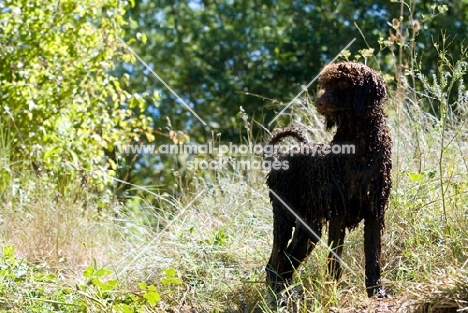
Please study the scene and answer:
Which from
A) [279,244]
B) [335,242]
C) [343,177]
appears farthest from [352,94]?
[279,244]

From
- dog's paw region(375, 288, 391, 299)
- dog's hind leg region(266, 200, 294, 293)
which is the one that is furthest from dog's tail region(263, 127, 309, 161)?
dog's paw region(375, 288, 391, 299)

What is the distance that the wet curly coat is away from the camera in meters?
3.64

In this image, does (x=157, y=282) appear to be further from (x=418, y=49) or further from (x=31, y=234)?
(x=418, y=49)

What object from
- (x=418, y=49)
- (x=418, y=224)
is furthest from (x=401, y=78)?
(x=418, y=49)

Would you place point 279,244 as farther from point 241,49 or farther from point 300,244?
point 241,49

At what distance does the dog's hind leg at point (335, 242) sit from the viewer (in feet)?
Answer: 12.5

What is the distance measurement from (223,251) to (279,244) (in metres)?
0.79

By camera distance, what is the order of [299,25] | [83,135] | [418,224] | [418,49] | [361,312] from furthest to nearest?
[299,25] → [418,49] → [83,135] → [418,224] → [361,312]

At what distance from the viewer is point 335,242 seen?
385 cm

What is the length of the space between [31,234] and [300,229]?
240 centimetres

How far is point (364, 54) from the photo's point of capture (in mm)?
4543

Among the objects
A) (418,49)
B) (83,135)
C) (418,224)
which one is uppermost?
(418,49)

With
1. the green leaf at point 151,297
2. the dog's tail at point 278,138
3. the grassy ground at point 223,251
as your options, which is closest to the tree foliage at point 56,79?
the grassy ground at point 223,251

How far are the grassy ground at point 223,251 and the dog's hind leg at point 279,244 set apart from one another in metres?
0.10
